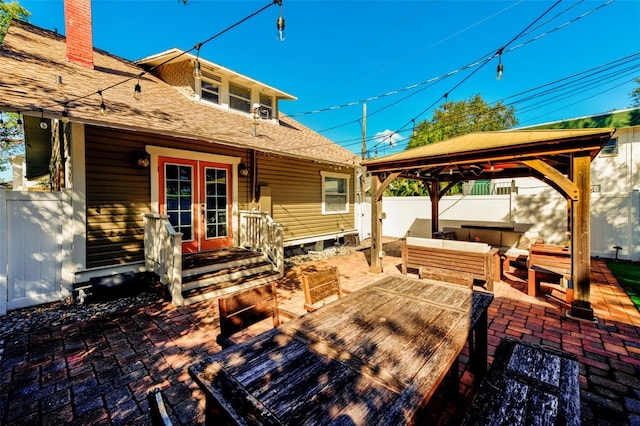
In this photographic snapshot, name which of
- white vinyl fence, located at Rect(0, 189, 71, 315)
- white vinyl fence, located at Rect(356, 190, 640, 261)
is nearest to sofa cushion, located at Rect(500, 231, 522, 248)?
white vinyl fence, located at Rect(356, 190, 640, 261)

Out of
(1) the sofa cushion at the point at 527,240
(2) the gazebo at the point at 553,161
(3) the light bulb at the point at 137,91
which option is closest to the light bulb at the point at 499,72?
(2) the gazebo at the point at 553,161

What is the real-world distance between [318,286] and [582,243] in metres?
4.07

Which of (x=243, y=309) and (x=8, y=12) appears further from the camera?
(x=8, y=12)

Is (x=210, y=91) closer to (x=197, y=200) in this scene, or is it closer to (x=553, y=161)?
(x=197, y=200)

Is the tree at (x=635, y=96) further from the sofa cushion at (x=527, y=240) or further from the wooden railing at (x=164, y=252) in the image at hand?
the wooden railing at (x=164, y=252)

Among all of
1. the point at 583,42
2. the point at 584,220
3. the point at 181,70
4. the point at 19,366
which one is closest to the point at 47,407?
the point at 19,366

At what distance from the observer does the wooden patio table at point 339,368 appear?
126cm

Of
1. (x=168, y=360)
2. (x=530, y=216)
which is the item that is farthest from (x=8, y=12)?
(x=530, y=216)

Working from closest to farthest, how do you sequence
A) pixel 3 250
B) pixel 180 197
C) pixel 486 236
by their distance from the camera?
1. pixel 3 250
2. pixel 180 197
3. pixel 486 236

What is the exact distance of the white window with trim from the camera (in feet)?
32.7

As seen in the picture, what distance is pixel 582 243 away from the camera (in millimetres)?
4086

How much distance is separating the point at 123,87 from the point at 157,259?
451 centimetres

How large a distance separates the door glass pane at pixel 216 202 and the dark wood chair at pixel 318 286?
4.31 metres

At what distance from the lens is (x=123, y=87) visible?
660cm
